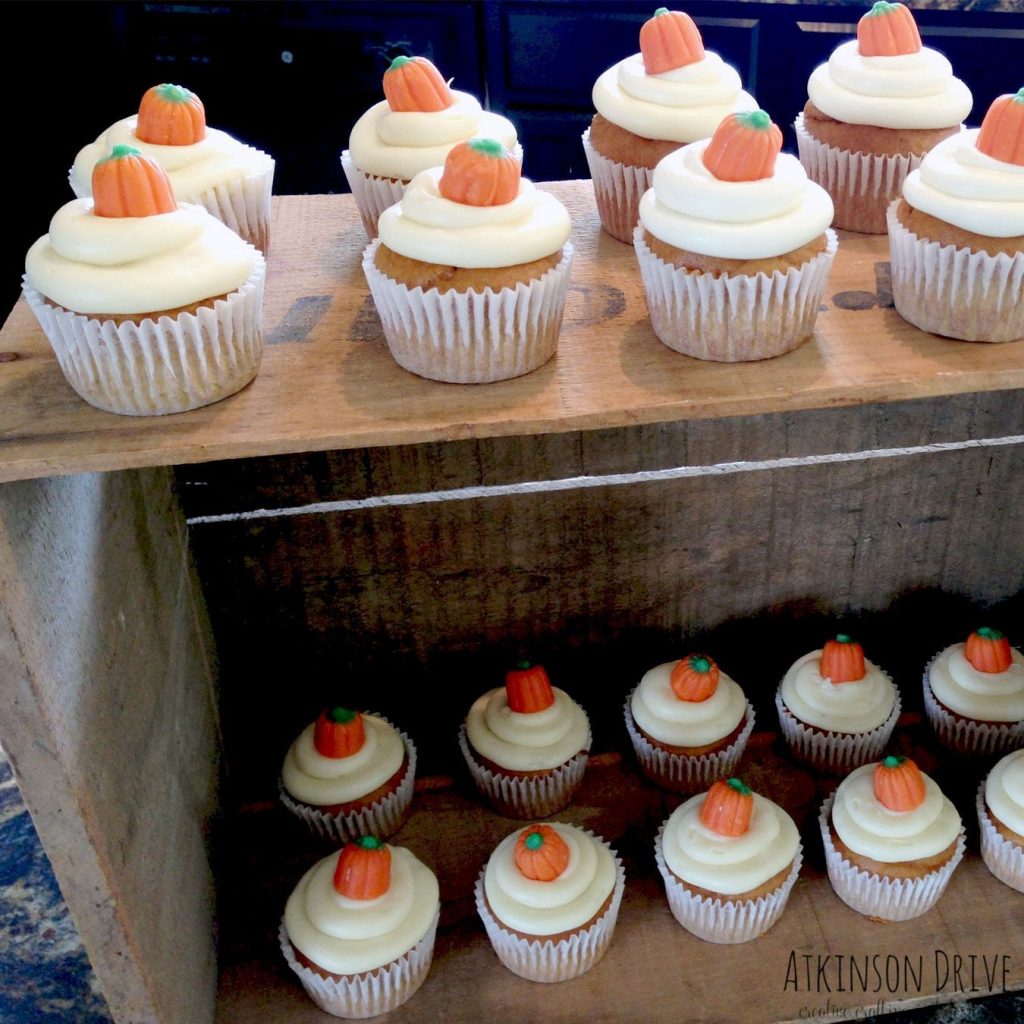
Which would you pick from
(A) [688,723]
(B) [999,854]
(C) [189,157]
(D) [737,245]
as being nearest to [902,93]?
(D) [737,245]

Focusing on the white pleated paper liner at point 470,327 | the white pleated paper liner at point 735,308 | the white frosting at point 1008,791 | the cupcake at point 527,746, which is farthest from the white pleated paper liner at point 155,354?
the white frosting at point 1008,791

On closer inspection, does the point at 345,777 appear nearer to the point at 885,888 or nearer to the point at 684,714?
the point at 684,714

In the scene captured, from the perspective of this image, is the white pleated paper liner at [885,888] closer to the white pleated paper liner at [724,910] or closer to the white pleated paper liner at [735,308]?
the white pleated paper liner at [724,910]

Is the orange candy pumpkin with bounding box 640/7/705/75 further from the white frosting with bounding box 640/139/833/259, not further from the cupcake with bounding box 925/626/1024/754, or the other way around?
the cupcake with bounding box 925/626/1024/754

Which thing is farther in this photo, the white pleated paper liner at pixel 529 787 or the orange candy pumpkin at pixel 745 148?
the white pleated paper liner at pixel 529 787

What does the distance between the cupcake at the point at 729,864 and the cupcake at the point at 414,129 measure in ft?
2.58

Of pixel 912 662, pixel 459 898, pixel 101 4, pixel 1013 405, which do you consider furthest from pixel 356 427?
pixel 101 4

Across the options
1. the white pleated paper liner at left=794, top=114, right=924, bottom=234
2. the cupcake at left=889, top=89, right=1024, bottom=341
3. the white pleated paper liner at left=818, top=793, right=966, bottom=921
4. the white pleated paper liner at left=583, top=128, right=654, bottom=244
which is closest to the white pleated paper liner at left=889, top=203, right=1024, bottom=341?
the cupcake at left=889, top=89, right=1024, bottom=341

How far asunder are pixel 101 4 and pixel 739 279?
2.21 meters

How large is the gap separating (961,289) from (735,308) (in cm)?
20

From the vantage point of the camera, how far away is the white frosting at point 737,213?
100 centimetres

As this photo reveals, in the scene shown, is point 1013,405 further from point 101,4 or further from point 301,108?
point 101,4

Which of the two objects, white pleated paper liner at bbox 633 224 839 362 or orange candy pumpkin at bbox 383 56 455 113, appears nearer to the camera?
white pleated paper liner at bbox 633 224 839 362

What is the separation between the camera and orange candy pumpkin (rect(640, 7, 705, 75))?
3.82 feet
